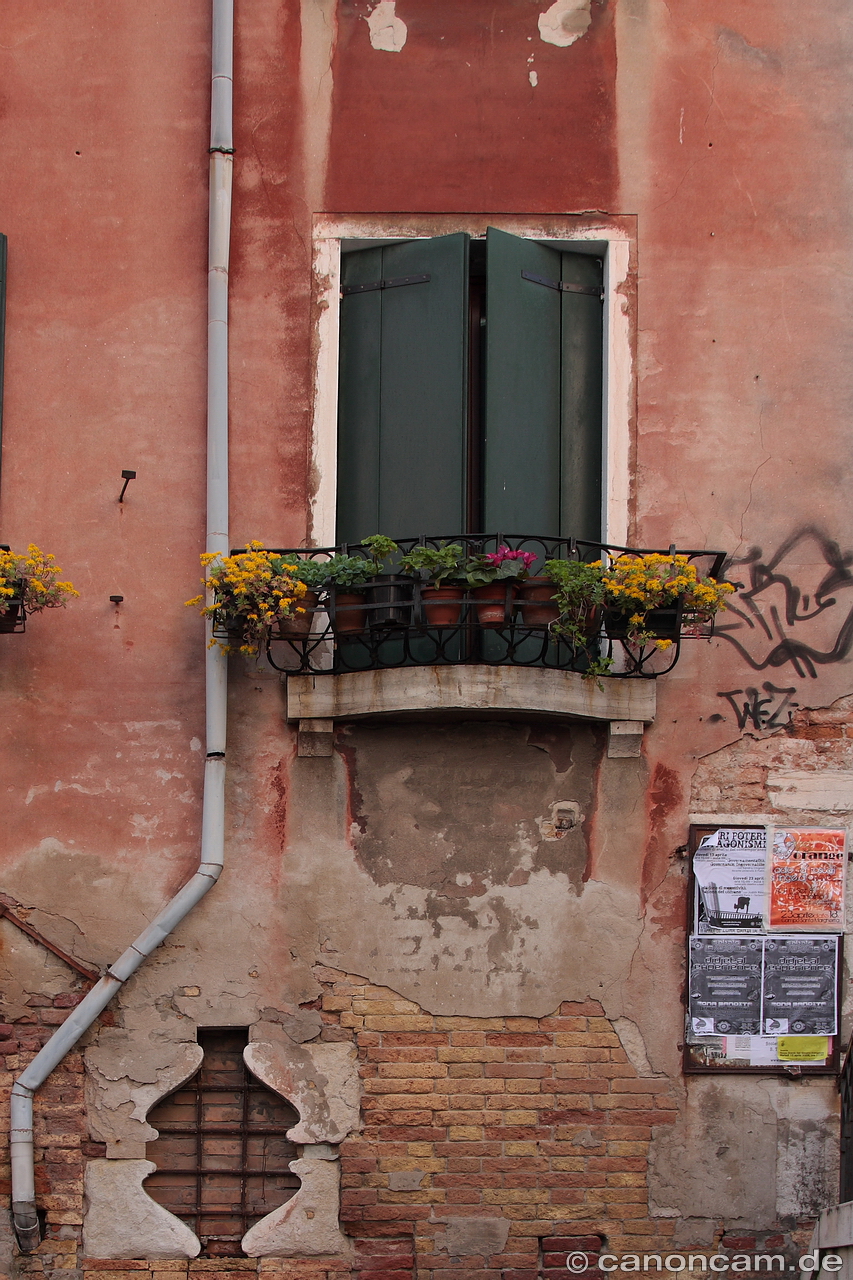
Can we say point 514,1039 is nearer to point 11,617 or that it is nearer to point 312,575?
point 312,575

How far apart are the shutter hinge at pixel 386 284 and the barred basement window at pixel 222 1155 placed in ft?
11.5

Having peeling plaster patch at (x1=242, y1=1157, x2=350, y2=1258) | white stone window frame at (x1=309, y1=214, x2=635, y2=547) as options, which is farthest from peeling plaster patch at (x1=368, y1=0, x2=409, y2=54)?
peeling plaster patch at (x1=242, y1=1157, x2=350, y2=1258)

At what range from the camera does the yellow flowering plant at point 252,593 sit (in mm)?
6668

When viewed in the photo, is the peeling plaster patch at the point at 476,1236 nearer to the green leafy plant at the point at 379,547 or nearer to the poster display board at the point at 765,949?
the poster display board at the point at 765,949

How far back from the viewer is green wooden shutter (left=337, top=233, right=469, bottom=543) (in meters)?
7.23

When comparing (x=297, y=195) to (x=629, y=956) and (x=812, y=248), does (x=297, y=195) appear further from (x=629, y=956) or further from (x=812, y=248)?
(x=629, y=956)

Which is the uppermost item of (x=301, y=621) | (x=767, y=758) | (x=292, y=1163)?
(x=301, y=621)

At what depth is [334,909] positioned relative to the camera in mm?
6922

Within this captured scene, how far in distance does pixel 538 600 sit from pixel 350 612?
0.83 metres

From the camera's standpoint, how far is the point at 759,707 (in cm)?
709

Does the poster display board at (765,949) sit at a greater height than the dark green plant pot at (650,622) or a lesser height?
lesser

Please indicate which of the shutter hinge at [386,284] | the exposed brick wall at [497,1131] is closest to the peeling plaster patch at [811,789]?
the exposed brick wall at [497,1131]

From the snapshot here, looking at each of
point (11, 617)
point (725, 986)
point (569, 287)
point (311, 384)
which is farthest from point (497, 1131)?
point (569, 287)

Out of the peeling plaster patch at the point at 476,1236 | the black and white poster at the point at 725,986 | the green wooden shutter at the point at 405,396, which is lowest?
the peeling plaster patch at the point at 476,1236
